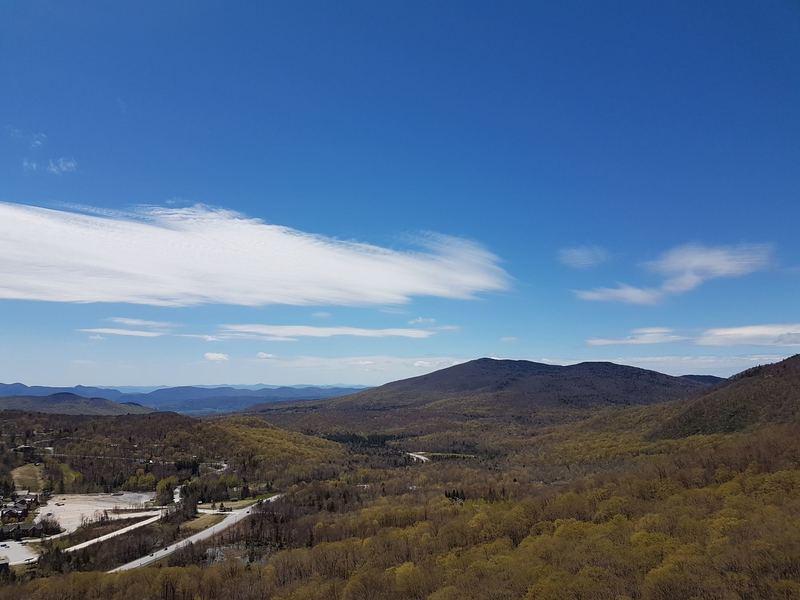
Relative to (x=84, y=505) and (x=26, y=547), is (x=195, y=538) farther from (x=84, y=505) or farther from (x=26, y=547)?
(x=84, y=505)

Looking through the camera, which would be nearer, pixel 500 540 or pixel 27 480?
pixel 500 540

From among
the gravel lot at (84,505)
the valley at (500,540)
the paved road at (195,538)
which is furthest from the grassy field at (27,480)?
the paved road at (195,538)

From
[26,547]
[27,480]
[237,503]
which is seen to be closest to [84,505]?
[27,480]

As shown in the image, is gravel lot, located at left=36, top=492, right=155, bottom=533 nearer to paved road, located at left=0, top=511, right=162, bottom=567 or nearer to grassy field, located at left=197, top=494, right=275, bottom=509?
paved road, located at left=0, top=511, right=162, bottom=567

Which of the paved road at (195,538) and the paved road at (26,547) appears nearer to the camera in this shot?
the paved road at (26,547)

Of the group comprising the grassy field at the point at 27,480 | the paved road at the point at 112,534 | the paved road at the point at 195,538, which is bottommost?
the paved road at the point at 195,538

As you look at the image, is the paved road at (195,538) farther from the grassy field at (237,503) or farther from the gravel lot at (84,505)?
the gravel lot at (84,505)

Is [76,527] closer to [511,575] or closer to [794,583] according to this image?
[511,575]

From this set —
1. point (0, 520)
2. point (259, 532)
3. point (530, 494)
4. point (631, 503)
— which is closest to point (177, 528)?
point (259, 532)
